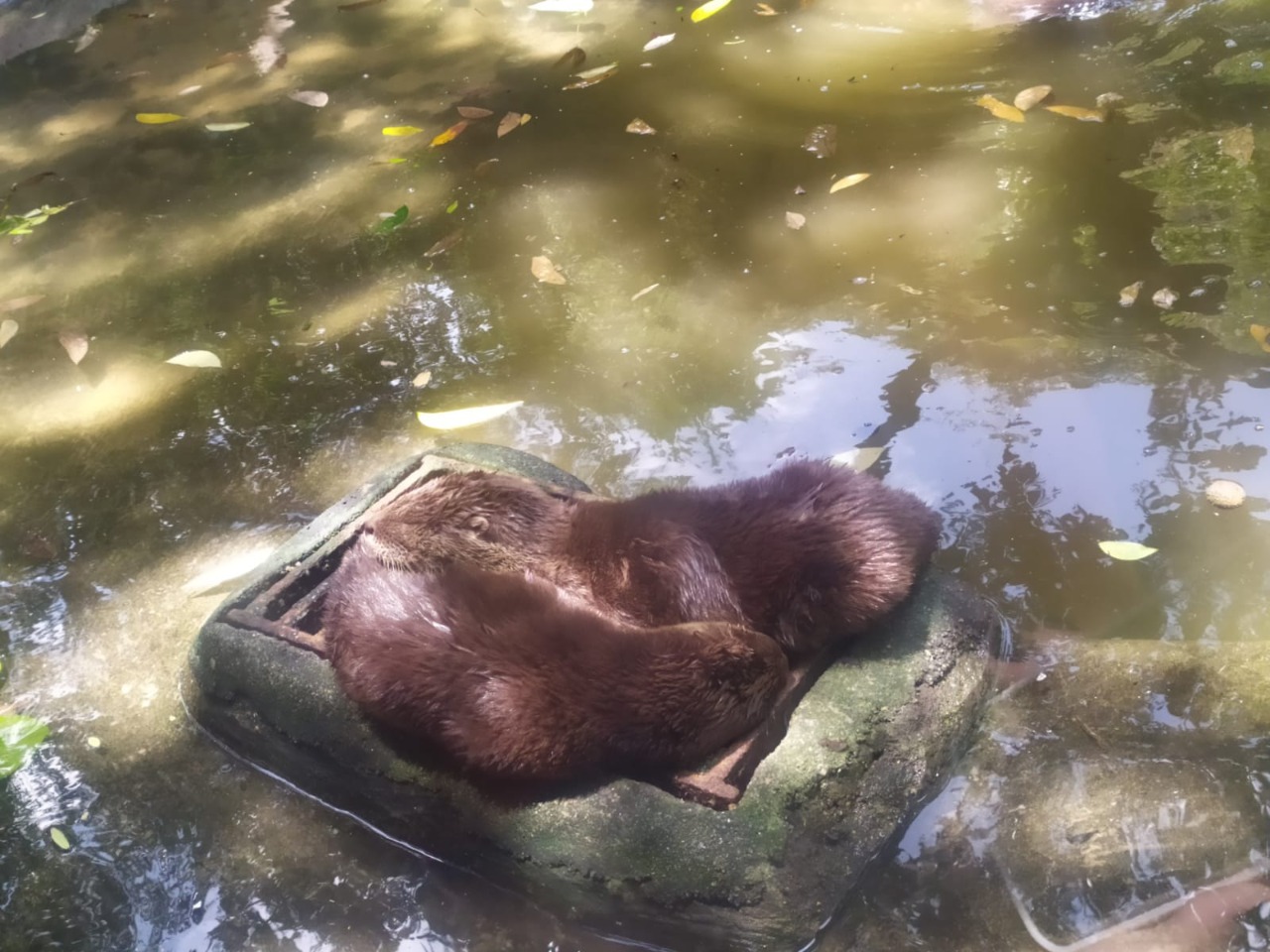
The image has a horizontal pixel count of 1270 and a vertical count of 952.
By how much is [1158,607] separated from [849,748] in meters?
1.01

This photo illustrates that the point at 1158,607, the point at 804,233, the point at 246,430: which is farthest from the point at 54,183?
the point at 1158,607

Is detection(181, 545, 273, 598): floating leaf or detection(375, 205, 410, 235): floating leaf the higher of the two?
detection(375, 205, 410, 235): floating leaf

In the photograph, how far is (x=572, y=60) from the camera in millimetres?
5473

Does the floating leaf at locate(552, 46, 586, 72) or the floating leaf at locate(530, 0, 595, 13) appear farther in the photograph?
the floating leaf at locate(530, 0, 595, 13)

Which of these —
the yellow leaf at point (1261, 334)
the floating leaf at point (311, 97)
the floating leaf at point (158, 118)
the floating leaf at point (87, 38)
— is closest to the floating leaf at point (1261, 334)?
the yellow leaf at point (1261, 334)

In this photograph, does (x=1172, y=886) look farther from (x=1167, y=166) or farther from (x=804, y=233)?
(x=1167, y=166)

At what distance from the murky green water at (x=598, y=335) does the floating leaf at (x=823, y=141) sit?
5cm

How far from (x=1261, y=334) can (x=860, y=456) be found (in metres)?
1.36

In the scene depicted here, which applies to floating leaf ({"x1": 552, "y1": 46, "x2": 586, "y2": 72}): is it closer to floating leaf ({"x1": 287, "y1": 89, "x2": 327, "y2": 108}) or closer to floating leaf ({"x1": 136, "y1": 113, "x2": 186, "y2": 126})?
floating leaf ({"x1": 287, "y1": 89, "x2": 327, "y2": 108})

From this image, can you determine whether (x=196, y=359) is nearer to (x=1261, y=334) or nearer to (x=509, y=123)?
(x=509, y=123)

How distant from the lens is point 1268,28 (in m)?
4.79

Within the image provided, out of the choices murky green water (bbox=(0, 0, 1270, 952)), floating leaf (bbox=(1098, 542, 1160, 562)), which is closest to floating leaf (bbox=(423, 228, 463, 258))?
murky green water (bbox=(0, 0, 1270, 952))

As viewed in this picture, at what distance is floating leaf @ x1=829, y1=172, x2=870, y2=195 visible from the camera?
4262 millimetres

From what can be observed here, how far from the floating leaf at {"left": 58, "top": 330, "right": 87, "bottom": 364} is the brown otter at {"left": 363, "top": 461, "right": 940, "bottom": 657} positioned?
2.21 metres
